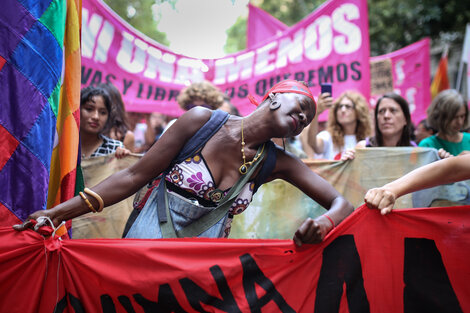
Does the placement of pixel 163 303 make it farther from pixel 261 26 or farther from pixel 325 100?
pixel 261 26

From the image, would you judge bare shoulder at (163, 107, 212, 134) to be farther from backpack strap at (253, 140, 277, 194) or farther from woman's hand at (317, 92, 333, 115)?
woman's hand at (317, 92, 333, 115)

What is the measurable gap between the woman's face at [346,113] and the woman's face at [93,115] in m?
2.44

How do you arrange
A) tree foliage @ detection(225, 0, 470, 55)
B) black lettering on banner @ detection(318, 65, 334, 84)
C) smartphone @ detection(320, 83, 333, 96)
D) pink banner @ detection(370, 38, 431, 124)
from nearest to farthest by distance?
1. smartphone @ detection(320, 83, 333, 96)
2. black lettering on banner @ detection(318, 65, 334, 84)
3. pink banner @ detection(370, 38, 431, 124)
4. tree foliage @ detection(225, 0, 470, 55)

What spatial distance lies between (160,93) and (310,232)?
3.67m

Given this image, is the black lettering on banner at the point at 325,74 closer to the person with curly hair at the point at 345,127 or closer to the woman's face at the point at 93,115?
the person with curly hair at the point at 345,127

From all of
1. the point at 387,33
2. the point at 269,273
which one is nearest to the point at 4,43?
the point at 269,273

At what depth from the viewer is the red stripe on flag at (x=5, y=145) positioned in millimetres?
1938

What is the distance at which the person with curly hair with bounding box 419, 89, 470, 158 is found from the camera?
12.3 feet

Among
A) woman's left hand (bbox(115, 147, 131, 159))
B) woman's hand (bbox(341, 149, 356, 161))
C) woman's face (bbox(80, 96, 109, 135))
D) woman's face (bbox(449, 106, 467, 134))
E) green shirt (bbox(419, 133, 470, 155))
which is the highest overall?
woman's face (bbox(80, 96, 109, 135))

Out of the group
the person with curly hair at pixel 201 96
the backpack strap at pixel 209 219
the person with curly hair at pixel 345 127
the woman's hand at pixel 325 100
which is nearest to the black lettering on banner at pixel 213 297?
the backpack strap at pixel 209 219

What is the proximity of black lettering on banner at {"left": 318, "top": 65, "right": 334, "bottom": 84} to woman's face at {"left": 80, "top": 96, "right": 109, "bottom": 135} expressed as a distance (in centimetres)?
263

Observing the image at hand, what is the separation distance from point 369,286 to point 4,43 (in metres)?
2.14

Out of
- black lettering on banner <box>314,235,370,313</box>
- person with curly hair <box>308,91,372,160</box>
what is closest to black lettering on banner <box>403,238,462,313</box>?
black lettering on banner <box>314,235,370,313</box>

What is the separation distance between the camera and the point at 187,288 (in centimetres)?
179
